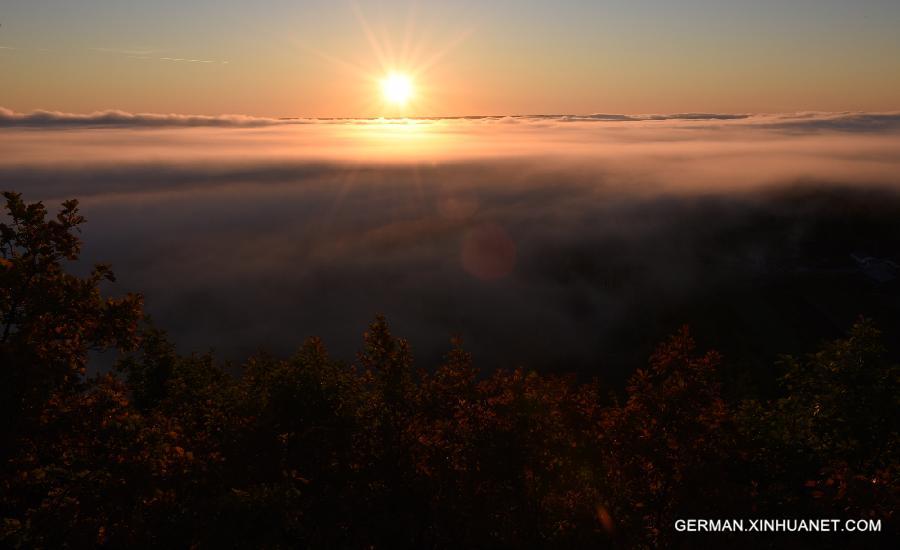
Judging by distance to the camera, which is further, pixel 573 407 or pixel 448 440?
pixel 573 407

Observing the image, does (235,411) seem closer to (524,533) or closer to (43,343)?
(43,343)

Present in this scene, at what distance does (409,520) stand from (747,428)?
2225 centimetres

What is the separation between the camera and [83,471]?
1375cm

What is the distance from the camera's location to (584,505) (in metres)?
25.8

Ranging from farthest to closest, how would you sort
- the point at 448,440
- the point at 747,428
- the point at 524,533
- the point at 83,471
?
the point at 747,428
the point at 448,440
the point at 524,533
the point at 83,471

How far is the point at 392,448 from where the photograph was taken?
989 inches

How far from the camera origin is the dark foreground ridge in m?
14.1

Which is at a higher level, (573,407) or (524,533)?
(573,407)

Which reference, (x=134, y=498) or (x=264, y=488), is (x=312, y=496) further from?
(x=134, y=498)

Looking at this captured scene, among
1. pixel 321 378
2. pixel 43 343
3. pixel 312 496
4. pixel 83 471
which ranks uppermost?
pixel 43 343

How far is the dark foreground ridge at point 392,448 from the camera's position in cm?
1412

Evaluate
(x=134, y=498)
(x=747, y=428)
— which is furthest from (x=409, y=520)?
(x=747, y=428)

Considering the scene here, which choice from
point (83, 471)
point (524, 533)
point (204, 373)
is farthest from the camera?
point (204, 373)

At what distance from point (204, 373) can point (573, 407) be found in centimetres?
2987
